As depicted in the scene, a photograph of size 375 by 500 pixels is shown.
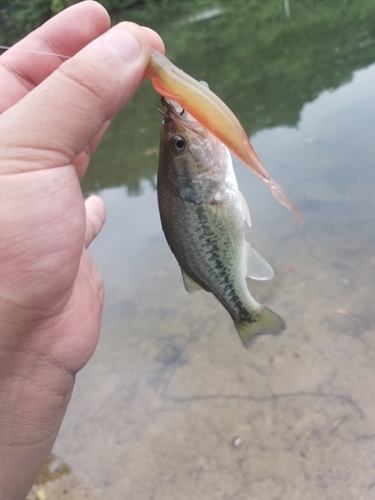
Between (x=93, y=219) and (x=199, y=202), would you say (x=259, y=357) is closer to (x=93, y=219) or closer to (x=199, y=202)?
(x=93, y=219)

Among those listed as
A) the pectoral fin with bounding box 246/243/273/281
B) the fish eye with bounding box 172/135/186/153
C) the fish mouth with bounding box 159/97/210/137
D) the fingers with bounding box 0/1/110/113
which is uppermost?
the fingers with bounding box 0/1/110/113

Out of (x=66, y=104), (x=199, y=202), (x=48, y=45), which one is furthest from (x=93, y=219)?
(x=66, y=104)

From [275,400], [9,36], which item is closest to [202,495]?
[275,400]

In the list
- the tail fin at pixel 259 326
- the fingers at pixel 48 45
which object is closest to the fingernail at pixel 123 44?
the fingers at pixel 48 45

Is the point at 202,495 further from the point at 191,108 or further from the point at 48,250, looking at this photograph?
the point at 191,108

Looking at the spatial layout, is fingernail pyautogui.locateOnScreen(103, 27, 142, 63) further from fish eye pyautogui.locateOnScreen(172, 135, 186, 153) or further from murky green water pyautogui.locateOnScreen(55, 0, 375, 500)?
murky green water pyautogui.locateOnScreen(55, 0, 375, 500)

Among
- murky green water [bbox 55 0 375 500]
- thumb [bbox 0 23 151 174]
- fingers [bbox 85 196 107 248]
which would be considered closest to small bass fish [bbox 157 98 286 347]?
thumb [bbox 0 23 151 174]
